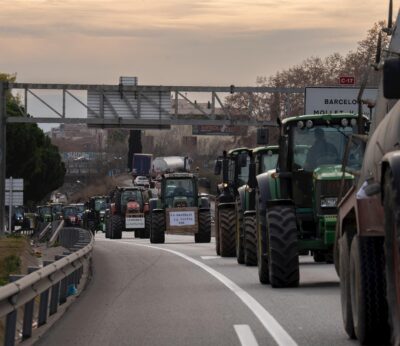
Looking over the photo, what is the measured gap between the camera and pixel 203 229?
51188 millimetres

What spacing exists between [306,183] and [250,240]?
196 inches

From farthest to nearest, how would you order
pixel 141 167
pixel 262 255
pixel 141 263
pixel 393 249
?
pixel 141 167 → pixel 141 263 → pixel 262 255 → pixel 393 249

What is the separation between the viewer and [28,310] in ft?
47.0

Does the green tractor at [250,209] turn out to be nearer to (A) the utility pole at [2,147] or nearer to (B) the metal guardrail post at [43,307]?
(B) the metal guardrail post at [43,307]

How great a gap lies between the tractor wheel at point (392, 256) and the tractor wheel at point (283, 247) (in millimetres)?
10040

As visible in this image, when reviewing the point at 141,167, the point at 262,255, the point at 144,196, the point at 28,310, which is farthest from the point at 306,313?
the point at 141,167

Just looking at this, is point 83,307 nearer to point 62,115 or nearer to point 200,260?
point 200,260

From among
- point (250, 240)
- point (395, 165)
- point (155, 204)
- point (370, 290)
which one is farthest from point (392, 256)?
point (155, 204)

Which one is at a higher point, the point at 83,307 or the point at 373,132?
the point at 373,132

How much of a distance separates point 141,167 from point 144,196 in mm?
66649

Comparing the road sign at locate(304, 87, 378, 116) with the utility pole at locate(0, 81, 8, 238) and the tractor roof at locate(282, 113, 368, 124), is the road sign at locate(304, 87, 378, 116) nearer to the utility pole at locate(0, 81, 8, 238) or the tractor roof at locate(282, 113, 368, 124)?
the utility pole at locate(0, 81, 8, 238)

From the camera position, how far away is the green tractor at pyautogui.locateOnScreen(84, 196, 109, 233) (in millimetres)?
73963

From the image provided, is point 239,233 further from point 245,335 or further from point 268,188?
point 245,335

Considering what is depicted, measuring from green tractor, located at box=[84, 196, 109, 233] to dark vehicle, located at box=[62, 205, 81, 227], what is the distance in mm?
1090
